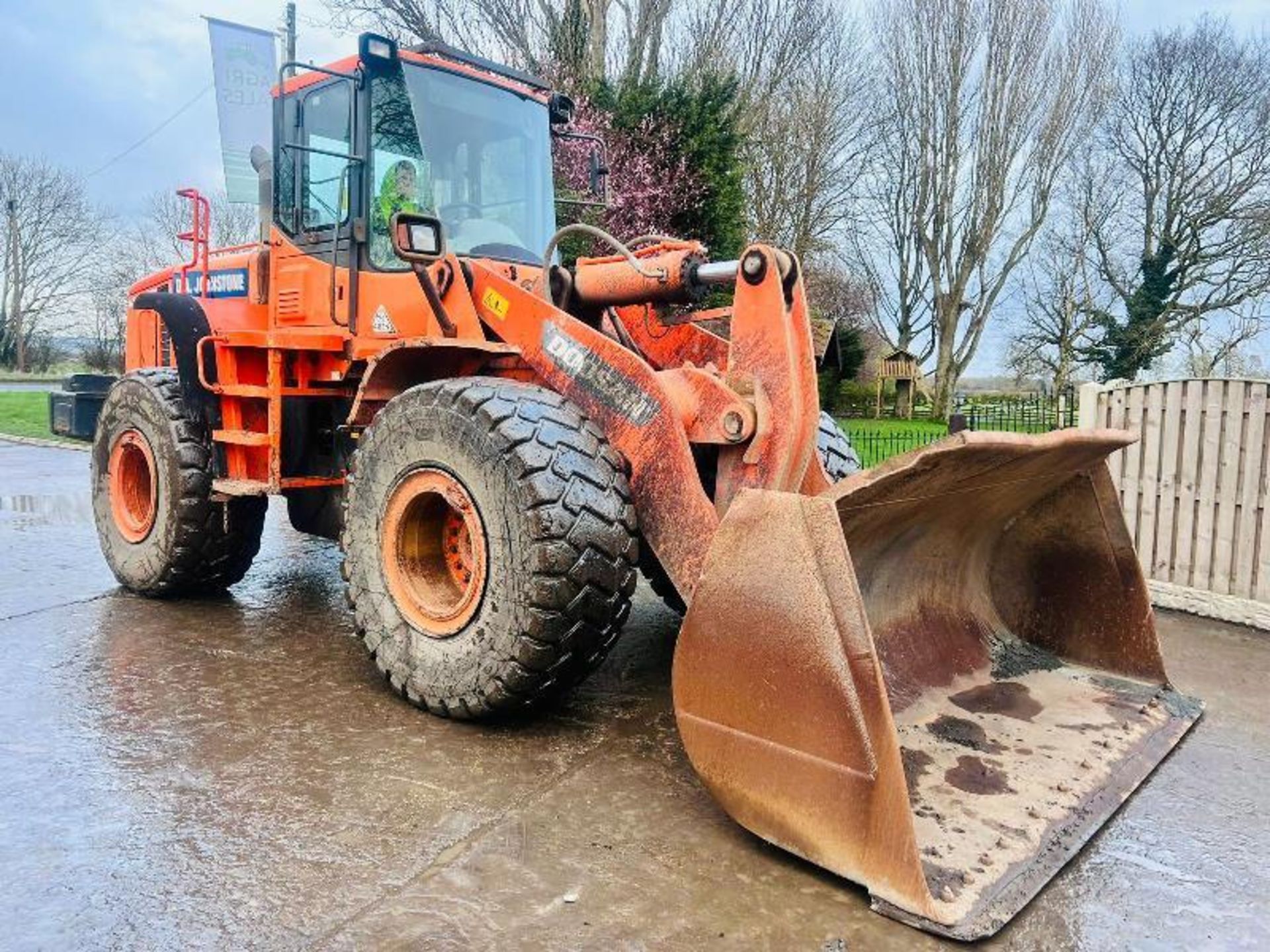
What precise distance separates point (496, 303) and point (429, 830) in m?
2.09

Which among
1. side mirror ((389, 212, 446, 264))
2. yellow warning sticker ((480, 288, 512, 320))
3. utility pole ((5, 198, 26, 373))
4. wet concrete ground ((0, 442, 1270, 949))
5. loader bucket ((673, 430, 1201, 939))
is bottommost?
wet concrete ground ((0, 442, 1270, 949))

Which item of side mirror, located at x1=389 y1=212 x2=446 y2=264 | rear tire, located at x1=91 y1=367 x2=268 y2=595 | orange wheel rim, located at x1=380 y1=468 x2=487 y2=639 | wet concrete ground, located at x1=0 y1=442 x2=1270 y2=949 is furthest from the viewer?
rear tire, located at x1=91 y1=367 x2=268 y2=595

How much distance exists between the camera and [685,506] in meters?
3.32

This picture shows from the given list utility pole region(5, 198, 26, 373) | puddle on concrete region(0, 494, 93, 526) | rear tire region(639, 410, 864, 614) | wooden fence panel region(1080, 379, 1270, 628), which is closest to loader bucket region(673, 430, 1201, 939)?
rear tire region(639, 410, 864, 614)

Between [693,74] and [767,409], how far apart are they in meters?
13.0

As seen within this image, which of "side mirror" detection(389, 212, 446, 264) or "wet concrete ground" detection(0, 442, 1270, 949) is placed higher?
"side mirror" detection(389, 212, 446, 264)

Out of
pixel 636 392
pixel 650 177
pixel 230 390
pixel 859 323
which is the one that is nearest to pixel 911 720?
pixel 636 392

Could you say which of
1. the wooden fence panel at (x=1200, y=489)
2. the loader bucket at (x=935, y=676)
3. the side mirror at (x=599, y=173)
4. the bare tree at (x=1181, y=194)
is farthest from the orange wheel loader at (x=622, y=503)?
the bare tree at (x=1181, y=194)

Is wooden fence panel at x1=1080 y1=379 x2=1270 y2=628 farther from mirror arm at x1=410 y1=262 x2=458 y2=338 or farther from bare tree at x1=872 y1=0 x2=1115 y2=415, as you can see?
bare tree at x1=872 y1=0 x2=1115 y2=415

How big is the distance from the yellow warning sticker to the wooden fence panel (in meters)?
3.50

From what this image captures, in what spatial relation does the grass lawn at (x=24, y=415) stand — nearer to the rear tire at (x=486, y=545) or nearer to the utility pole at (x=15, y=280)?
the rear tire at (x=486, y=545)

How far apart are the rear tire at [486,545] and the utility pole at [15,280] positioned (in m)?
41.1

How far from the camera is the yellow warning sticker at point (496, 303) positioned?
3.96m

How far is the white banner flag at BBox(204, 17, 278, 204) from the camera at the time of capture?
523cm
